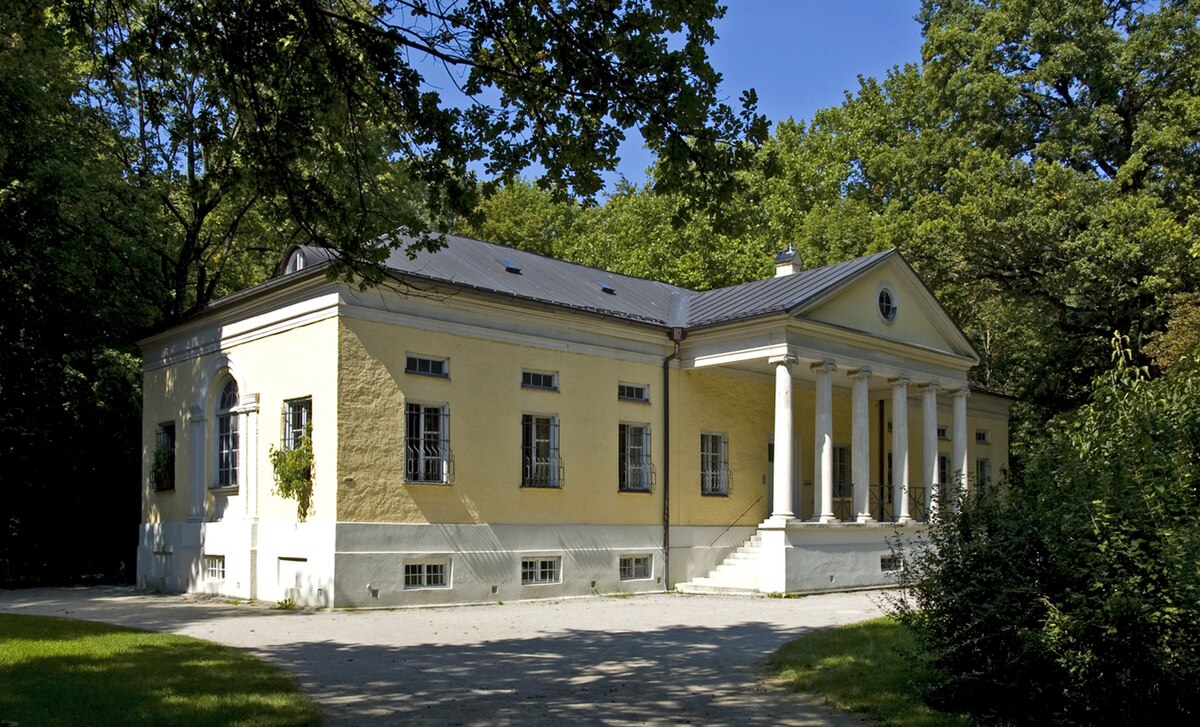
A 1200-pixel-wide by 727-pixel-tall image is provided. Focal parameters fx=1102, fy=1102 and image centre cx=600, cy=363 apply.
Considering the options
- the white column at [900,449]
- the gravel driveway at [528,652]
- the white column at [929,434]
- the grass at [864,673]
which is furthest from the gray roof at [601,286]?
the grass at [864,673]

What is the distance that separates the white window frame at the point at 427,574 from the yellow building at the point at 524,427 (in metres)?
0.04

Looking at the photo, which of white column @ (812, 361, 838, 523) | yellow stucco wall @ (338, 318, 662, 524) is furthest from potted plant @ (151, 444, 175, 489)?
white column @ (812, 361, 838, 523)

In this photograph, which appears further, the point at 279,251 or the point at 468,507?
the point at 279,251

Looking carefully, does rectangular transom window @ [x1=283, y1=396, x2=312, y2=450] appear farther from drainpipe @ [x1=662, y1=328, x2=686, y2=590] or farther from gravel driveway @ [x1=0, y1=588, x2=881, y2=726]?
drainpipe @ [x1=662, y1=328, x2=686, y2=590]

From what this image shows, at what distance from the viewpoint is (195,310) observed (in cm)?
2134

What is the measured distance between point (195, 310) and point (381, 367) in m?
5.45

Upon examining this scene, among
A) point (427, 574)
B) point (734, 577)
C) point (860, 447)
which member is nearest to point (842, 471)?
point (860, 447)

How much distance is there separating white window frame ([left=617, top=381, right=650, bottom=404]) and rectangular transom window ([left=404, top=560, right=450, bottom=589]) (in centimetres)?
524

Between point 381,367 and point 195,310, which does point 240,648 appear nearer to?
point 381,367

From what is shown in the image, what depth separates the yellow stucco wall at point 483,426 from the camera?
17.8 metres

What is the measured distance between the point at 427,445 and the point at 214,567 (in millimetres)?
5014

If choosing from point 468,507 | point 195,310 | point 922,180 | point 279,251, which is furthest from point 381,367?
point 922,180

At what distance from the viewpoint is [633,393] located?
2227 cm

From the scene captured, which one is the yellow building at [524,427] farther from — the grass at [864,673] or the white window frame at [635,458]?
the grass at [864,673]
